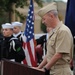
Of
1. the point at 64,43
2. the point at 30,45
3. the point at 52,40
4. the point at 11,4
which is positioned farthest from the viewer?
the point at 11,4

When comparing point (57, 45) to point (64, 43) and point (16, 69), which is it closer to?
point (64, 43)

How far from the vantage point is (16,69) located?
4.46 meters

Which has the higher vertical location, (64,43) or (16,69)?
(64,43)

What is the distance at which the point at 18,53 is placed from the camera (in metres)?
7.17

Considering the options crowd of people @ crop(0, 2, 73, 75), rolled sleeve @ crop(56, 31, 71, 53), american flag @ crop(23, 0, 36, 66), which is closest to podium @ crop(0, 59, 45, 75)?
crowd of people @ crop(0, 2, 73, 75)

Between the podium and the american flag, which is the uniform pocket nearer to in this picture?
the podium

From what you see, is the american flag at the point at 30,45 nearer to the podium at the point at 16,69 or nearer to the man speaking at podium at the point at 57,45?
the podium at the point at 16,69

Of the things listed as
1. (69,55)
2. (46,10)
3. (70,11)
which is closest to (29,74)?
(69,55)

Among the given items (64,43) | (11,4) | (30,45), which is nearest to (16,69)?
(64,43)

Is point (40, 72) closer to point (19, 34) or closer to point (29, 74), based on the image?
point (29, 74)

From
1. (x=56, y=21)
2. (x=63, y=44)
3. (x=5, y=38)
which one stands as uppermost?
(x=56, y=21)

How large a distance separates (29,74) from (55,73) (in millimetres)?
353

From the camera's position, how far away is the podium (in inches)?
170

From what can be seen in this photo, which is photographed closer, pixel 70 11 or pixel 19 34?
pixel 70 11
